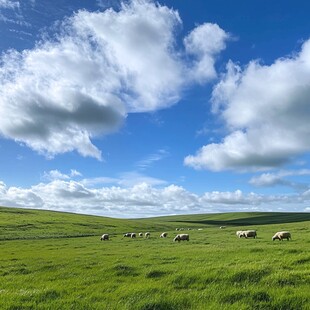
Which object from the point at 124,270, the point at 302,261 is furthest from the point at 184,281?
the point at 302,261

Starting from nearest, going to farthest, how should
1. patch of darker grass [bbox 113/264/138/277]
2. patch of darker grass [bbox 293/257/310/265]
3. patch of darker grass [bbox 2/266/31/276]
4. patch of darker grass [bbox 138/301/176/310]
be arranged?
1. patch of darker grass [bbox 138/301/176/310]
2. patch of darker grass [bbox 293/257/310/265]
3. patch of darker grass [bbox 113/264/138/277]
4. patch of darker grass [bbox 2/266/31/276]

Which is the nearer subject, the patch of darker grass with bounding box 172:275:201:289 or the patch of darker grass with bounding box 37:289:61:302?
the patch of darker grass with bounding box 37:289:61:302

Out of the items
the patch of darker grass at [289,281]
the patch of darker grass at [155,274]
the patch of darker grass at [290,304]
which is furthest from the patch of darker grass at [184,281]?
the patch of darker grass at [290,304]

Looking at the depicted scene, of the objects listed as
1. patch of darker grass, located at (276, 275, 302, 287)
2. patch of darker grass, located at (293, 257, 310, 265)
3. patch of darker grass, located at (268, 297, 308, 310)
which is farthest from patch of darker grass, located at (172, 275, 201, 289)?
patch of darker grass, located at (293, 257, 310, 265)

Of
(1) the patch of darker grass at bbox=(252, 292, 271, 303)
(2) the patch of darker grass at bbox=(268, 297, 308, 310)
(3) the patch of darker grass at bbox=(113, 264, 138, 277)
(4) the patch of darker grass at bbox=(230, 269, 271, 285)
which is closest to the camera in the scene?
(2) the patch of darker grass at bbox=(268, 297, 308, 310)

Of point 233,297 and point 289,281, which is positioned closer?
point 233,297

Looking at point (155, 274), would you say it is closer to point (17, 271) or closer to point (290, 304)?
point (290, 304)

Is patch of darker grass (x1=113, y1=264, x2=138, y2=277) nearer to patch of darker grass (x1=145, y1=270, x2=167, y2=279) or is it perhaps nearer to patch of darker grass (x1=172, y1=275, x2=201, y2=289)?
patch of darker grass (x1=145, y1=270, x2=167, y2=279)

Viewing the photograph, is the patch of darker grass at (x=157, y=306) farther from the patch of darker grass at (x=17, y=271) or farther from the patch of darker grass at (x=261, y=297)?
the patch of darker grass at (x=17, y=271)

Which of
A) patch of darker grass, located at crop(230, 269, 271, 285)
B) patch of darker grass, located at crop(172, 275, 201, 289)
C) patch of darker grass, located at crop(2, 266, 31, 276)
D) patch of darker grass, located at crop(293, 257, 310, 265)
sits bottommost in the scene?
patch of darker grass, located at crop(2, 266, 31, 276)

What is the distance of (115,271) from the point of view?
18547 mm

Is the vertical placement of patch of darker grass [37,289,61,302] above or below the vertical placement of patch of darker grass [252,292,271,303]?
below

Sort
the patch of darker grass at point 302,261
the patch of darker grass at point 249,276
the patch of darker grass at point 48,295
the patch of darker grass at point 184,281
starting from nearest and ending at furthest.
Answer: the patch of darker grass at point 48,295 < the patch of darker grass at point 249,276 < the patch of darker grass at point 184,281 < the patch of darker grass at point 302,261

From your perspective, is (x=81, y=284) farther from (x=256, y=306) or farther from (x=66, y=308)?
(x=256, y=306)
